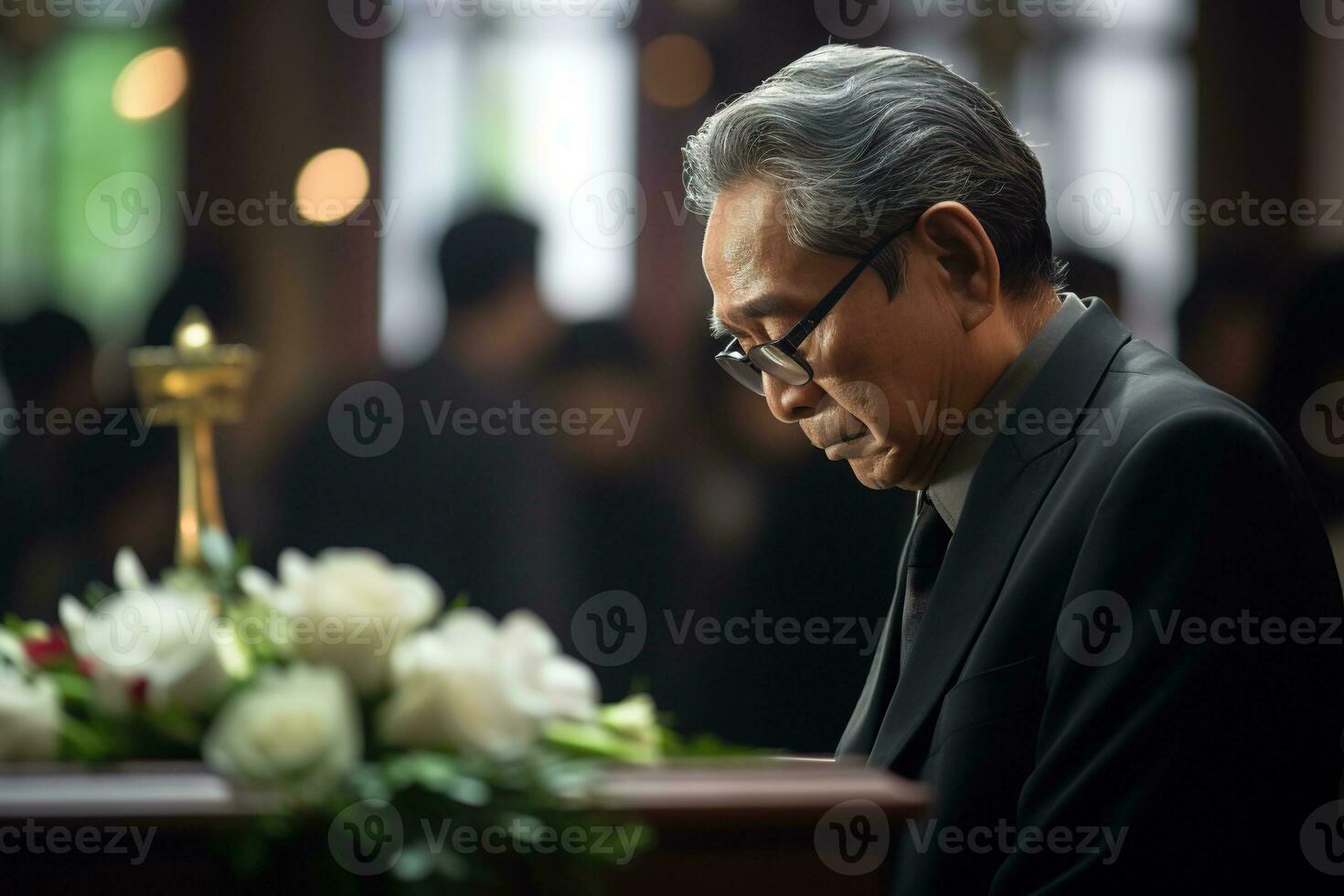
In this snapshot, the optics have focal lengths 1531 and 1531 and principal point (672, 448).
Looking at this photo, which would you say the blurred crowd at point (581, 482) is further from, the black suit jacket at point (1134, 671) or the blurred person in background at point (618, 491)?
the black suit jacket at point (1134, 671)

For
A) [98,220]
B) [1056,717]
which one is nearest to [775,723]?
[1056,717]

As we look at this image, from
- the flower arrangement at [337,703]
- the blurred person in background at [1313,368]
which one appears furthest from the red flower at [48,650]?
the blurred person in background at [1313,368]

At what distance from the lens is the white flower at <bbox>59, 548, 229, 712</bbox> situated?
111 cm

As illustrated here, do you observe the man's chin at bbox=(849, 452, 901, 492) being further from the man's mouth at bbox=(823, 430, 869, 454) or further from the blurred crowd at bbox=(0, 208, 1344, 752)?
the blurred crowd at bbox=(0, 208, 1344, 752)

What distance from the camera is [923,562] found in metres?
2.08

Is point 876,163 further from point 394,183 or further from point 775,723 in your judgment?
point 394,183

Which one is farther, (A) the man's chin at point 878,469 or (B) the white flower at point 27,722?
(A) the man's chin at point 878,469

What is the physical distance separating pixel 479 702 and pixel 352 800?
4.3 inches

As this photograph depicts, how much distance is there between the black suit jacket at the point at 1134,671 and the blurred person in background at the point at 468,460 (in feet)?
7.51

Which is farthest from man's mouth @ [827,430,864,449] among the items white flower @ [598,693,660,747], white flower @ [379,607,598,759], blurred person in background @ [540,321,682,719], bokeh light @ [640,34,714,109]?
bokeh light @ [640,34,714,109]

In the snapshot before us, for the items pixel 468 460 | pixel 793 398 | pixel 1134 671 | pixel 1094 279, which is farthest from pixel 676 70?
pixel 1134 671

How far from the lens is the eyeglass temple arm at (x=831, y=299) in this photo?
6.47 feet

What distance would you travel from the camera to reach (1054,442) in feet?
6.13

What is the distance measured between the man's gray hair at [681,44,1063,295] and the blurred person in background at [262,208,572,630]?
6.66 feet
